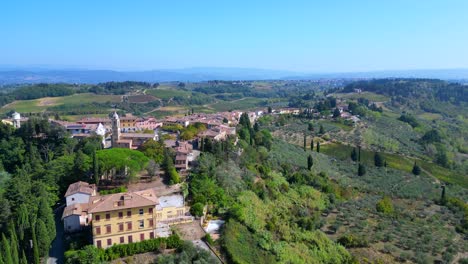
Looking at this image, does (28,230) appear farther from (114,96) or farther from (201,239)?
(114,96)

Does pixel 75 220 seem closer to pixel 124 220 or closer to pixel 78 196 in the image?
pixel 78 196

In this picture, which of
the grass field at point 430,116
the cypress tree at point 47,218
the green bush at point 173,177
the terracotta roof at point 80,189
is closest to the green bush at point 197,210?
the green bush at point 173,177

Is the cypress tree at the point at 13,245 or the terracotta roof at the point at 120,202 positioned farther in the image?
the terracotta roof at the point at 120,202

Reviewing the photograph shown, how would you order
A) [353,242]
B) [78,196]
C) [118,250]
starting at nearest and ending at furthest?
1. [118,250]
2. [78,196]
3. [353,242]

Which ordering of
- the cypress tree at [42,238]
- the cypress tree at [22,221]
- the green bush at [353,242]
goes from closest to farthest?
the cypress tree at [42,238] → the cypress tree at [22,221] → the green bush at [353,242]

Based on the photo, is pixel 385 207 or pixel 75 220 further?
Result: pixel 385 207

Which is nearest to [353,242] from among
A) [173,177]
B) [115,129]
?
[173,177]

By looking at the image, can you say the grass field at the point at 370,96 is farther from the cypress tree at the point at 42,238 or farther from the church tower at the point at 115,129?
the cypress tree at the point at 42,238

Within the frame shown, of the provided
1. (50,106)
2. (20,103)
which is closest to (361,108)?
(50,106)

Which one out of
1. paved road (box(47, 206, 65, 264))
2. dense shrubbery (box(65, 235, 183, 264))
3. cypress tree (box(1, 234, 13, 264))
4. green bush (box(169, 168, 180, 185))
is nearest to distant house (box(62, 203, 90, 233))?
paved road (box(47, 206, 65, 264))
